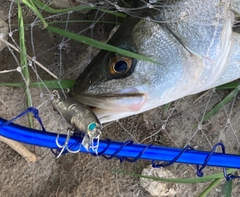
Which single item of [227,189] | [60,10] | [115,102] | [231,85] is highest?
[60,10]

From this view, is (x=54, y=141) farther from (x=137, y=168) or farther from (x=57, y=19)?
(x=57, y=19)

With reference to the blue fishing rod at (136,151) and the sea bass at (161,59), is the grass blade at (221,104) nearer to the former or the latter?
the sea bass at (161,59)

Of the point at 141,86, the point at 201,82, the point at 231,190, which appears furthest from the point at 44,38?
the point at 231,190

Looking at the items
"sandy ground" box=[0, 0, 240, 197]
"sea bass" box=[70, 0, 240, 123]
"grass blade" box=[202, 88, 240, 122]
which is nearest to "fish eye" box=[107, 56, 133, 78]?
"sea bass" box=[70, 0, 240, 123]

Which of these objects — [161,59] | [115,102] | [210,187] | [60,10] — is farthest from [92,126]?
[210,187]

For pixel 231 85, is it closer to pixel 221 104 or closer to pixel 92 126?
pixel 221 104

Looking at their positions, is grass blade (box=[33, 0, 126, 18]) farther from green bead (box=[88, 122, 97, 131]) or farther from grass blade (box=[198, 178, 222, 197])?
grass blade (box=[198, 178, 222, 197])
